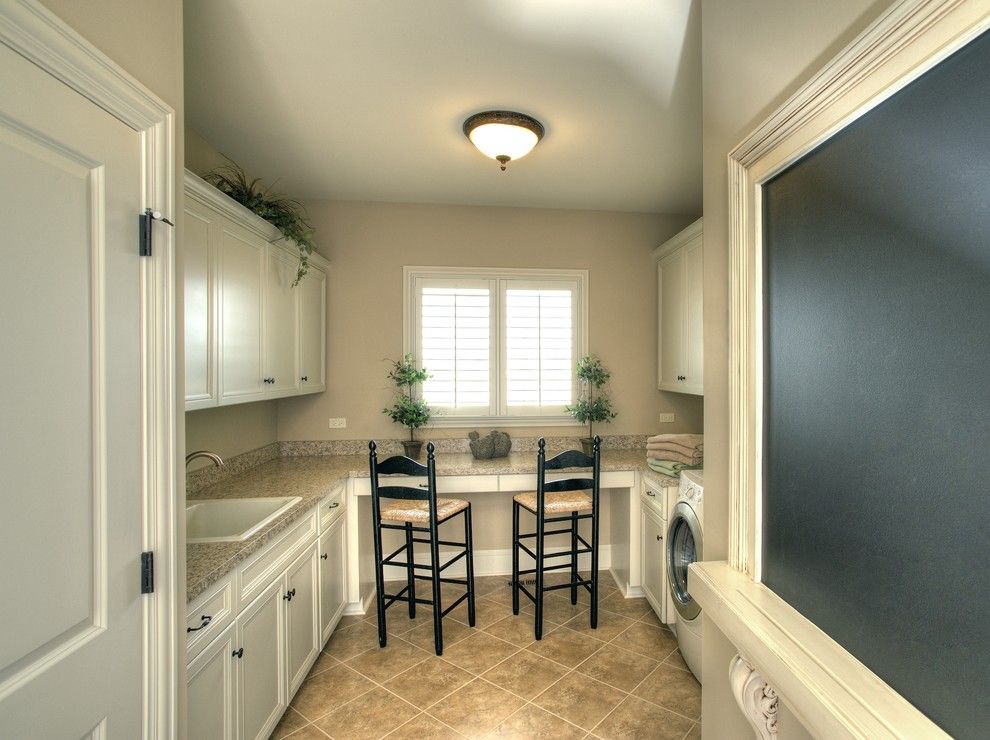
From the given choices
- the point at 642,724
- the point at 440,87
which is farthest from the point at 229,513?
the point at 440,87

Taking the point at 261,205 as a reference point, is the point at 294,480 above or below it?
below

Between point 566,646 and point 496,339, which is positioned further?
point 496,339

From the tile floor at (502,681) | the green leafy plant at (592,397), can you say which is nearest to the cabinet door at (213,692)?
the tile floor at (502,681)

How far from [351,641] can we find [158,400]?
212cm

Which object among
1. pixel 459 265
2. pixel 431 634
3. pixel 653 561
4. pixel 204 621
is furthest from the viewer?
pixel 459 265

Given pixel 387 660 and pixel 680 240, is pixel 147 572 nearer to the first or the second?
pixel 387 660

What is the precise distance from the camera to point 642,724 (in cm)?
200

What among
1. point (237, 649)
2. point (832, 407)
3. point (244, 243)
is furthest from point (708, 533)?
point (244, 243)

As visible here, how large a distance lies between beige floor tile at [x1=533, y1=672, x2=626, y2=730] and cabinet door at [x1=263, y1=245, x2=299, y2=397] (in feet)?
6.95

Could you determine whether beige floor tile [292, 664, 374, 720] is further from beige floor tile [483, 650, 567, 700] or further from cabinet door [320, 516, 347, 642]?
beige floor tile [483, 650, 567, 700]

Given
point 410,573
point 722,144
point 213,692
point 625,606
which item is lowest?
point 625,606

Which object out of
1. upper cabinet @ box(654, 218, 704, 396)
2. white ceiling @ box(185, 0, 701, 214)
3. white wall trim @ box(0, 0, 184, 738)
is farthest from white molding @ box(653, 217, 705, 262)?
white wall trim @ box(0, 0, 184, 738)

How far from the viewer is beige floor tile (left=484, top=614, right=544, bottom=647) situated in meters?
2.64

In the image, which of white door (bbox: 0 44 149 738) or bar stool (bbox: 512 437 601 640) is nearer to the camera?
white door (bbox: 0 44 149 738)
